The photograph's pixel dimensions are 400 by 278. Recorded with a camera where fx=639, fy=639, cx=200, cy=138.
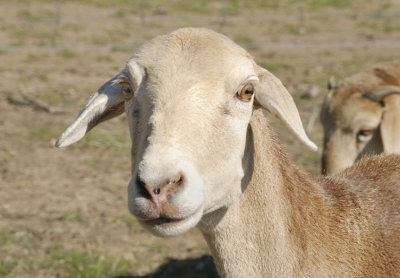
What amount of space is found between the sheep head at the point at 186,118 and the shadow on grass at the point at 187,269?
9.30 ft

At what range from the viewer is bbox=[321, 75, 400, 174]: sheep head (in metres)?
6.30

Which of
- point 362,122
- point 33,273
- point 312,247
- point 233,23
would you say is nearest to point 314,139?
point 362,122

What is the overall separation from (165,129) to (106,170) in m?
5.29

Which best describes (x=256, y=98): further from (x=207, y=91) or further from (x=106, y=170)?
(x=106, y=170)

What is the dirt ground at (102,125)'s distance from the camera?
630 cm

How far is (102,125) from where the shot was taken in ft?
31.3

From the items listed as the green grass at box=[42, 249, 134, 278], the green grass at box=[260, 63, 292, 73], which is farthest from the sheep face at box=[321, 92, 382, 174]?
the green grass at box=[260, 63, 292, 73]

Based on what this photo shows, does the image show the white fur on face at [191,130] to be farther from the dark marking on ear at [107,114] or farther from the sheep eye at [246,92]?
the dark marking on ear at [107,114]

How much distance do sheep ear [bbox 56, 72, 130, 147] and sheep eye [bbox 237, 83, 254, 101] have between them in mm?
639

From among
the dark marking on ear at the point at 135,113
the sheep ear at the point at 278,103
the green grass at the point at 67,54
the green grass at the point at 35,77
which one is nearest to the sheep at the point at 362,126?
the sheep ear at the point at 278,103

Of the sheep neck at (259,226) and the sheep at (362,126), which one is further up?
the sheep neck at (259,226)

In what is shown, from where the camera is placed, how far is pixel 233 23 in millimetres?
16266

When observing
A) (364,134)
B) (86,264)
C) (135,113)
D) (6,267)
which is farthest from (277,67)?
(135,113)

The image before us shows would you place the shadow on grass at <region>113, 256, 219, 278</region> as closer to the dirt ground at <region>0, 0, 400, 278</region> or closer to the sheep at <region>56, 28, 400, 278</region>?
the dirt ground at <region>0, 0, 400, 278</region>
